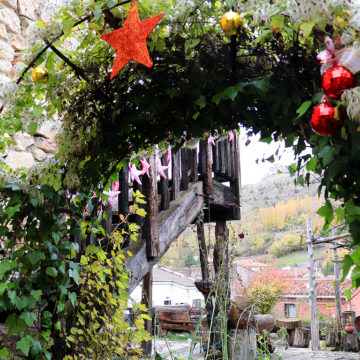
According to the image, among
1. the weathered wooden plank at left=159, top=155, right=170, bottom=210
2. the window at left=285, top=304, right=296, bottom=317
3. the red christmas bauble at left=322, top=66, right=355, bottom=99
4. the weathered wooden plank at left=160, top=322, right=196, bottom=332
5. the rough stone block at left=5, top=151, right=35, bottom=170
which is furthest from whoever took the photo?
the window at left=285, top=304, right=296, bottom=317

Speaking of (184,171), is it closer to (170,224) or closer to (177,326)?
(170,224)

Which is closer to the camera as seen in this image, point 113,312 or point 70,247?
point 70,247

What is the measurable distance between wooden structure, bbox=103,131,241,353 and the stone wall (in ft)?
1.95

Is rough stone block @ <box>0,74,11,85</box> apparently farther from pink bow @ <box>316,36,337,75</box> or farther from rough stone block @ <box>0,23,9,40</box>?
pink bow @ <box>316,36,337,75</box>

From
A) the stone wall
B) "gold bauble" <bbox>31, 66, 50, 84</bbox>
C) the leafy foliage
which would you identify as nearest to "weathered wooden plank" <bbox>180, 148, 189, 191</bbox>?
the stone wall

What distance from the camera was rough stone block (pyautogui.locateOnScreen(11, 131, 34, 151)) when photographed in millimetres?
2672

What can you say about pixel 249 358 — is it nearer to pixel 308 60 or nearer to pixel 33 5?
pixel 308 60

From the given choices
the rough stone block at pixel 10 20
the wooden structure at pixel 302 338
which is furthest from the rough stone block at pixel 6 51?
the wooden structure at pixel 302 338

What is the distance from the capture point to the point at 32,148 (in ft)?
9.14

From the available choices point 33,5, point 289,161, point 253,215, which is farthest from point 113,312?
point 253,215

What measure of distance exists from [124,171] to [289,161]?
1.62 m

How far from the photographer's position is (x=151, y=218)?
303 cm

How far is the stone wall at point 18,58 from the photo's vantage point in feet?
8.79

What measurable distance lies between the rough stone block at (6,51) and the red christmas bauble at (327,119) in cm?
229
